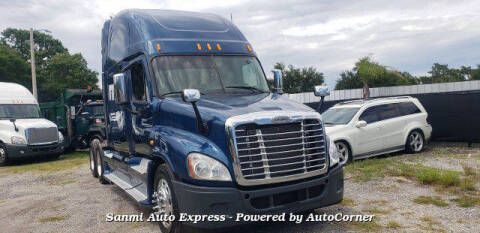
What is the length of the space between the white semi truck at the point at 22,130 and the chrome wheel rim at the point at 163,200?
1180 cm

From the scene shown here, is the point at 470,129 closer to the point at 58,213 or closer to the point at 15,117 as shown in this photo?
the point at 58,213

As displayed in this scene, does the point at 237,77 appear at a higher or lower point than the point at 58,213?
higher

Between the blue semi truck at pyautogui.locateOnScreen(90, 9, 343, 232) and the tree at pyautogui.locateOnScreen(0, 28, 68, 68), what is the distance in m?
56.6

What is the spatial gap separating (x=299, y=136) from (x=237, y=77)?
167cm

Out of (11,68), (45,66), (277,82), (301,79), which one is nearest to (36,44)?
(45,66)

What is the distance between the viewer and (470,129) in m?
12.4

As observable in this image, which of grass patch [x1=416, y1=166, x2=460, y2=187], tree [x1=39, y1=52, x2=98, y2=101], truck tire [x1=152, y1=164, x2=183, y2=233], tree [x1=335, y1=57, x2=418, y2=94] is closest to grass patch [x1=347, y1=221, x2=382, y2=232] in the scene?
truck tire [x1=152, y1=164, x2=183, y2=233]

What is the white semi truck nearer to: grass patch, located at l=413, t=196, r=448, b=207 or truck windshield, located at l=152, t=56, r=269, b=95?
truck windshield, located at l=152, t=56, r=269, b=95

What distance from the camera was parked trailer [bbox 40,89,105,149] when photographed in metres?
17.3

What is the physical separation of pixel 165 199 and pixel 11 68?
48491mm

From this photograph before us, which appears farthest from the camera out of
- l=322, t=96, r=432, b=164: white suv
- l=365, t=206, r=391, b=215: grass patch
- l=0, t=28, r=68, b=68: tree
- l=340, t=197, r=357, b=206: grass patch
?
l=0, t=28, r=68, b=68: tree

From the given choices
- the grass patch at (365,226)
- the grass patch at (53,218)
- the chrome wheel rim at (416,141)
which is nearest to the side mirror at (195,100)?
the grass patch at (365,226)

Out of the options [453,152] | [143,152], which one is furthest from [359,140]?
[143,152]

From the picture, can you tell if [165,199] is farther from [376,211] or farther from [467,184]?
[467,184]
